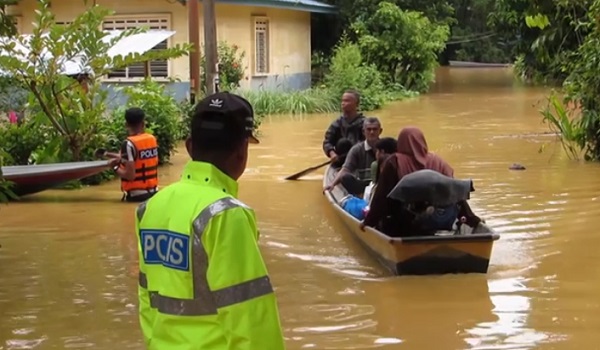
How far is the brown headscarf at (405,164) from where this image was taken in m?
7.70

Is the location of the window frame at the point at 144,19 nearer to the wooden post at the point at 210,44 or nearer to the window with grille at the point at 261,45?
the window with grille at the point at 261,45

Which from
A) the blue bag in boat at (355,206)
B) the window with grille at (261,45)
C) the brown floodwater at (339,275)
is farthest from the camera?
the window with grille at (261,45)

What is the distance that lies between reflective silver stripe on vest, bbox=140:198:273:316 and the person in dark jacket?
30.7 feet

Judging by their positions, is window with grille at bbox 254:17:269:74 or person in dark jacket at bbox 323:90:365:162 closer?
person in dark jacket at bbox 323:90:365:162

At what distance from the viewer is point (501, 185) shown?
13266 mm

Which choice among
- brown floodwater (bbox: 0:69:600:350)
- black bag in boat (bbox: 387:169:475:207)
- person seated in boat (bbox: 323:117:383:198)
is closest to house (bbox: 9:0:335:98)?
brown floodwater (bbox: 0:69:600:350)

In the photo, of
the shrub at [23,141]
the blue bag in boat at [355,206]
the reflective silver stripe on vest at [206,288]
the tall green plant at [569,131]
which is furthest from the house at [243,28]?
the reflective silver stripe on vest at [206,288]

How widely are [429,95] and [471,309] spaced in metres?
27.0

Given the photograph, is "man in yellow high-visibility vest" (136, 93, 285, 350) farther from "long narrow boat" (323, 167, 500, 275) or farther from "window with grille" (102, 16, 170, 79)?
"window with grille" (102, 16, 170, 79)

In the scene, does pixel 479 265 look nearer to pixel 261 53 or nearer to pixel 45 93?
pixel 45 93

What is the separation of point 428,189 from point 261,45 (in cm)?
2147

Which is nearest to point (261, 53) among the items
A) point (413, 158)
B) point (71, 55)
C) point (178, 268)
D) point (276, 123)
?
point (276, 123)

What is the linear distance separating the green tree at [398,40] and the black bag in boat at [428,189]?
24.9 meters

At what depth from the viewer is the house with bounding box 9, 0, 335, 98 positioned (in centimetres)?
2456
